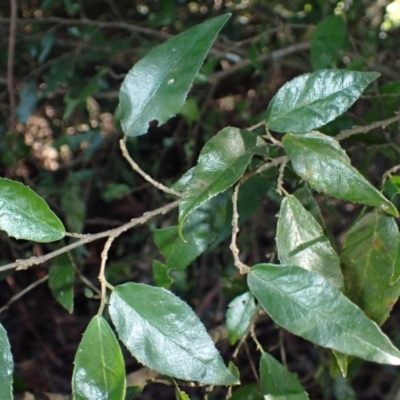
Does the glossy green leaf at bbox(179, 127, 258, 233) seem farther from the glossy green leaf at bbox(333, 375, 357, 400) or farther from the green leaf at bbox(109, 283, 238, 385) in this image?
the glossy green leaf at bbox(333, 375, 357, 400)

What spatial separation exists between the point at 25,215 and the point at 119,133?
33.7 inches

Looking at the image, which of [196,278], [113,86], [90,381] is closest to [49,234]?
[90,381]

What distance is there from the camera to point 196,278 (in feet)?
4.91

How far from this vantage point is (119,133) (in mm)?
1372

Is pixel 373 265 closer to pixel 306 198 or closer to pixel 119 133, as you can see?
pixel 306 198

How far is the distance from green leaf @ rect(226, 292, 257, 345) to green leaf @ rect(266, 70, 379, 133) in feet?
0.94

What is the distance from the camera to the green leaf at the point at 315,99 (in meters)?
0.53

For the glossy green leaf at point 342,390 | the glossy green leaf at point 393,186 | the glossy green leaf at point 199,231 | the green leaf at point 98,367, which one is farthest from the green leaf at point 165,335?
the glossy green leaf at point 342,390

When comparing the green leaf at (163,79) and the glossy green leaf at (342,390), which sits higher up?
the green leaf at (163,79)

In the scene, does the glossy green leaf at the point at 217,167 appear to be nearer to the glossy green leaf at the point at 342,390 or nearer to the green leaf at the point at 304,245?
the green leaf at the point at 304,245

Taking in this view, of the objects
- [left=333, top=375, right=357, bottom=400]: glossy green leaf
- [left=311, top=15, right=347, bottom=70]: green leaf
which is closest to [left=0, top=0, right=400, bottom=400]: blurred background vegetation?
[left=333, top=375, right=357, bottom=400]: glossy green leaf

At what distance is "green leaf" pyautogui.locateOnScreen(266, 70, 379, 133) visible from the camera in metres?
0.53

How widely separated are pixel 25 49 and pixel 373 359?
4.30 ft

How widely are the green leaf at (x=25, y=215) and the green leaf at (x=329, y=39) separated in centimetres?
65
